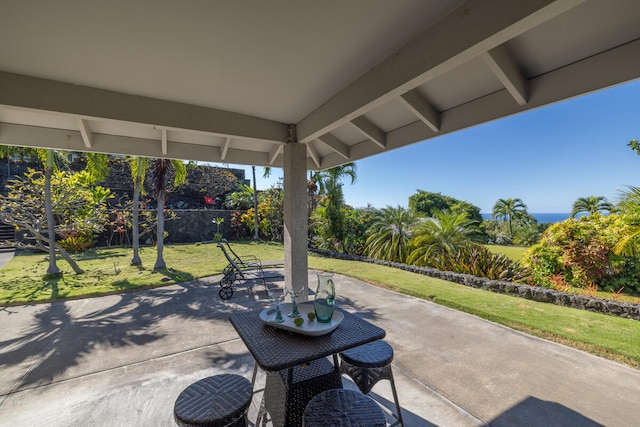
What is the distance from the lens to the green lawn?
3.47 metres

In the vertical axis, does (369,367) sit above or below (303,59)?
below

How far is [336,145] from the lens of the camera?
396 centimetres

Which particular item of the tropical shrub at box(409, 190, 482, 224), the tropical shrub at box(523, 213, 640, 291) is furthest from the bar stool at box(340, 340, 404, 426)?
the tropical shrub at box(409, 190, 482, 224)

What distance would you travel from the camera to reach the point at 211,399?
1488 millimetres

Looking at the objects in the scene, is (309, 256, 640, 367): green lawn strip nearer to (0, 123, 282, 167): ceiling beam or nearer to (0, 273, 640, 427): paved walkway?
(0, 273, 640, 427): paved walkway

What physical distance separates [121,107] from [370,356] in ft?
10.2

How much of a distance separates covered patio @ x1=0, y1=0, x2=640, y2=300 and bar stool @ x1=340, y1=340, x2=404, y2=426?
200 centimetres

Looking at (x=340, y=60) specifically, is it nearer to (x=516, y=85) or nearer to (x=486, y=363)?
(x=516, y=85)

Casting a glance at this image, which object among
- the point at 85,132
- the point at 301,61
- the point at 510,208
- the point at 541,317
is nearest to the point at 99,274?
the point at 85,132

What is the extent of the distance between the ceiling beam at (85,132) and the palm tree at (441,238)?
8.04 meters

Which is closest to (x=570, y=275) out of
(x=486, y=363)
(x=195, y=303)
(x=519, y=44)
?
(x=486, y=363)

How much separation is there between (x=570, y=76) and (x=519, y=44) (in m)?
0.46

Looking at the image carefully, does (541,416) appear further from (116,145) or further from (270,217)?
(270,217)

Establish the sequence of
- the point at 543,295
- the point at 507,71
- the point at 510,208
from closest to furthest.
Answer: the point at 507,71, the point at 543,295, the point at 510,208
